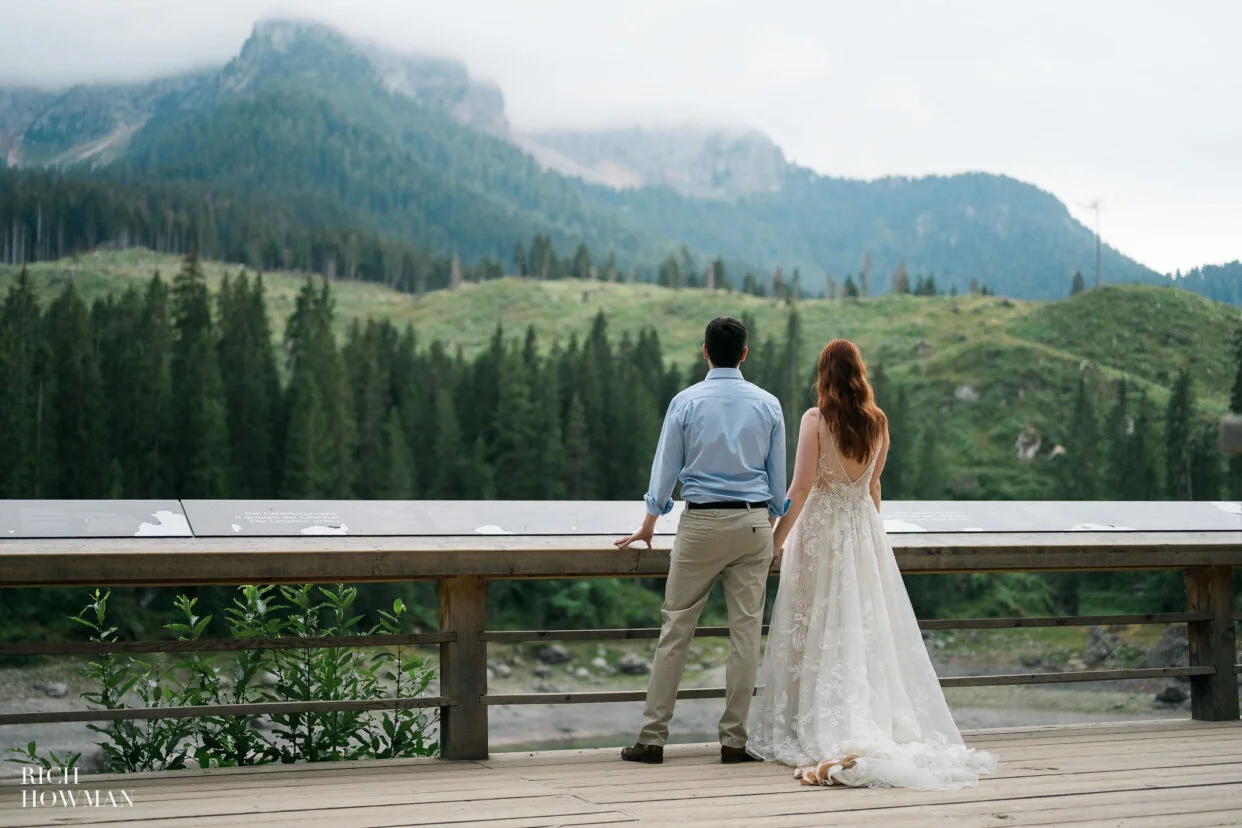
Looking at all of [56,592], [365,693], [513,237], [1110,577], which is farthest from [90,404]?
[513,237]

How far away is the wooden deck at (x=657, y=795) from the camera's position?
146 inches

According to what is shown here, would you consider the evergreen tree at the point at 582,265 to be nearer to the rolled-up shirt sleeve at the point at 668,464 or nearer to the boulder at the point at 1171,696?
the boulder at the point at 1171,696

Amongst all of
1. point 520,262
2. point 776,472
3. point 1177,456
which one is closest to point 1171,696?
point 1177,456

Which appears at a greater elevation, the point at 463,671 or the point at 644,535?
the point at 644,535

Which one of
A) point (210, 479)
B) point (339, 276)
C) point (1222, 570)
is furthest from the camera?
point (339, 276)

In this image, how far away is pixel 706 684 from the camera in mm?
39906

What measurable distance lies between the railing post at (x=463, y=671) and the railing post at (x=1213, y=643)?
3337mm

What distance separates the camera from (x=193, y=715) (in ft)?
15.1

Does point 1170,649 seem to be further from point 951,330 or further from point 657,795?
point 951,330

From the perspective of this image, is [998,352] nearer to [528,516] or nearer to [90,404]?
[90,404]

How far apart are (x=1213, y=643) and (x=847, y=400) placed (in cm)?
251

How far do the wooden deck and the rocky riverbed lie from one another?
27.2 meters

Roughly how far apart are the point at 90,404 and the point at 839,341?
5250cm

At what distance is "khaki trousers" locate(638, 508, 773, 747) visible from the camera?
15.4 ft
